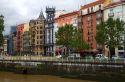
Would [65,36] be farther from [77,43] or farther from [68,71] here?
[68,71]

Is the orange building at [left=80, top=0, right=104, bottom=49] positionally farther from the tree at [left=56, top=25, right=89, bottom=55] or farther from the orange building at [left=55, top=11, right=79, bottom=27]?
the tree at [left=56, top=25, right=89, bottom=55]

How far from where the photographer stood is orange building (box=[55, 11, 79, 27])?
16326 centimetres

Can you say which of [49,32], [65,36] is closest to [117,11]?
[65,36]

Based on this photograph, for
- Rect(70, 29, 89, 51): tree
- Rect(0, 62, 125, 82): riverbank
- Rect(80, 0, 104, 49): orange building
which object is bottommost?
Rect(0, 62, 125, 82): riverbank

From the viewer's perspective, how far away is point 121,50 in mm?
123688

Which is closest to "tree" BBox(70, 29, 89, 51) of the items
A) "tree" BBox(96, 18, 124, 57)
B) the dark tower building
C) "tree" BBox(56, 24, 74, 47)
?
"tree" BBox(56, 24, 74, 47)

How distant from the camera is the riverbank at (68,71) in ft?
251

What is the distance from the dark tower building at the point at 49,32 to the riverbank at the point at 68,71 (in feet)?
207

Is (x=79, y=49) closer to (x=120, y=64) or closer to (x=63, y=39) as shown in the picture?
(x=63, y=39)

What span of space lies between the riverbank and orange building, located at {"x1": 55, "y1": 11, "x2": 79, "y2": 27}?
4954 centimetres

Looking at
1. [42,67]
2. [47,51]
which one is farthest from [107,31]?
[47,51]

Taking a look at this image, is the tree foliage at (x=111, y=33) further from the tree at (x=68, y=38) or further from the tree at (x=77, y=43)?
the tree at (x=68, y=38)

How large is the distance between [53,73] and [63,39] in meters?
30.8

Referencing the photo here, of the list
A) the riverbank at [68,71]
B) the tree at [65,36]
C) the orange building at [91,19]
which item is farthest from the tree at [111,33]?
the orange building at [91,19]
